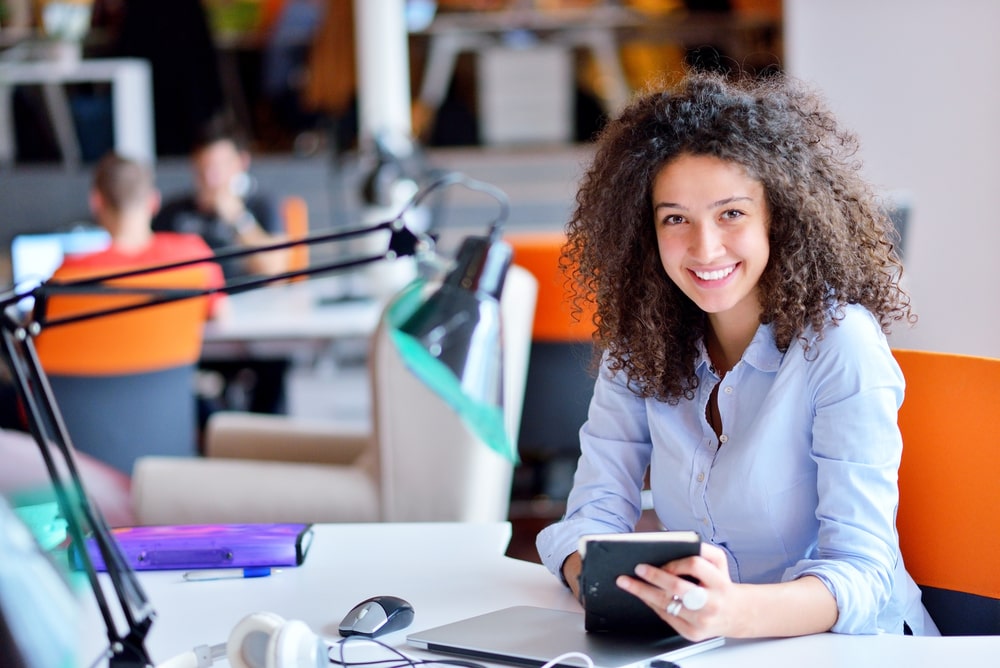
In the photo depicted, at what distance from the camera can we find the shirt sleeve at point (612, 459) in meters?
1.57

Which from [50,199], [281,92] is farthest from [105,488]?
[281,92]

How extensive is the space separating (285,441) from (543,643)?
5.51 ft

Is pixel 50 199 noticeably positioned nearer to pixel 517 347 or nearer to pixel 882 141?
pixel 882 141

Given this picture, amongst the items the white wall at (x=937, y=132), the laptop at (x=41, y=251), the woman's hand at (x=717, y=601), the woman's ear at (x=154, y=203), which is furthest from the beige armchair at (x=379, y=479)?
the white wall at (x=937, y=132)

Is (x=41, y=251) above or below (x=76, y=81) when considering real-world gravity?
below

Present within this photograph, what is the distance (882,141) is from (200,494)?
3.33 m

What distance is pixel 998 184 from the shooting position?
14.3 ft

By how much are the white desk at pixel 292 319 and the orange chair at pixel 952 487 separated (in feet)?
5.80

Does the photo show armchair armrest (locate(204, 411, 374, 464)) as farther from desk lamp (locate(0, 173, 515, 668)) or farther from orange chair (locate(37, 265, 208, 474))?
desk lamp (locate(0, 173, 515, 668))

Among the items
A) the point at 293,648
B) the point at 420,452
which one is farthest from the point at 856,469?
the point at 420,452

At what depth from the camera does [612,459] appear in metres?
1.59

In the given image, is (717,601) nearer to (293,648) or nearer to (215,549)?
(293,648)

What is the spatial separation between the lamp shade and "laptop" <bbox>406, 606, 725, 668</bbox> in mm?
190

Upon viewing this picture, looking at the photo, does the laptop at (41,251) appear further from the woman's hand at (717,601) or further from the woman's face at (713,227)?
the woman's hand at (717,601)
